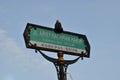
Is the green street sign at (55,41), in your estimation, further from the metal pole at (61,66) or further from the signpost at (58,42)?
the metal pole at (61,66)

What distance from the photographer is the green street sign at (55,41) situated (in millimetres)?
9562

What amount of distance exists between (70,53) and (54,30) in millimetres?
649

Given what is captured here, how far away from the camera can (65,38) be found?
33.2 feet

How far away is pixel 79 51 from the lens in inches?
400

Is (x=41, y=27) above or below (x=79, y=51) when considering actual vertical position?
above

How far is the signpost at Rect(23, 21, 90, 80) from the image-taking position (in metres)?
9.54

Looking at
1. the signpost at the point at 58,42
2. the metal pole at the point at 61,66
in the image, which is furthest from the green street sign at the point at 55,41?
the metal pole at the point at 61,66

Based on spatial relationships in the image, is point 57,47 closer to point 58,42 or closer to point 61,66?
point 58,42

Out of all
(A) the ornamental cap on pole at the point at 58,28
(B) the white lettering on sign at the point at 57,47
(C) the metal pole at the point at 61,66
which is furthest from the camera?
(A) the ornamental cap on pole at the point at 58,28

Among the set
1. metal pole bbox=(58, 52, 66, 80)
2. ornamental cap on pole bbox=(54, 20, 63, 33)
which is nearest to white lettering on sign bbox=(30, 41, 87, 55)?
metal pole bbox=(58, 52, 66, 80)

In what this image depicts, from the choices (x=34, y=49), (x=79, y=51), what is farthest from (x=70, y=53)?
(x=34, y=49)

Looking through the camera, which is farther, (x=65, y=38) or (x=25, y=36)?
(x=65, y=38)

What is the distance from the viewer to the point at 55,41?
32.3 feet

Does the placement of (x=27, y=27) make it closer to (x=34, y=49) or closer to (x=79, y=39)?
(x=34, y=49)
